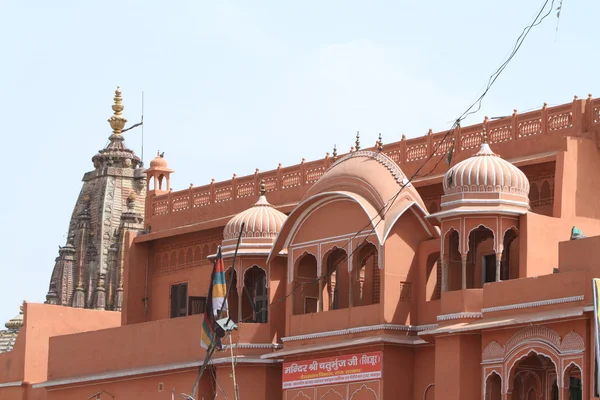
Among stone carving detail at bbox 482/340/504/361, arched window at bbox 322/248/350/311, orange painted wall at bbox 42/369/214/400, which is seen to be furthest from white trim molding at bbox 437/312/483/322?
orange painted wall at bbox 42/369/214/400

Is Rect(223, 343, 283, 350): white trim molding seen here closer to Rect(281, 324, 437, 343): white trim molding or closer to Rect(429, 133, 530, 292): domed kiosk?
Rect(281, 324, 437, 343): white trim molding

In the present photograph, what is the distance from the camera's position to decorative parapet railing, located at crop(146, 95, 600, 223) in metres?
26.2

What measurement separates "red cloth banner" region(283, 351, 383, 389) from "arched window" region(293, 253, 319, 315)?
1.16 m

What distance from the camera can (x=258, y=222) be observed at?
29.6 metres

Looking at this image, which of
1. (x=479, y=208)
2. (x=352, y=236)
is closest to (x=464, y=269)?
(x=479, y=208)

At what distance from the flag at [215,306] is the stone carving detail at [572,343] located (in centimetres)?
699

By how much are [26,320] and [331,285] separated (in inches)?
367

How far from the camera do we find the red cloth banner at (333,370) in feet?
86.6

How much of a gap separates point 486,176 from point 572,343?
11.7 ft

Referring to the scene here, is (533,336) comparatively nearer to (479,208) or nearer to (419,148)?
(479,208)

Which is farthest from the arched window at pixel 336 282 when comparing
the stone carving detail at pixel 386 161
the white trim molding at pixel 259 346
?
the stone carving detail at pixel 386 161

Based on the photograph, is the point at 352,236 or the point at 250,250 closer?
the point at 352,236

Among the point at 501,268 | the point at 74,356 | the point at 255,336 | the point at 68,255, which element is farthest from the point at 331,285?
the point at 68,255

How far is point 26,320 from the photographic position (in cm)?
3531
